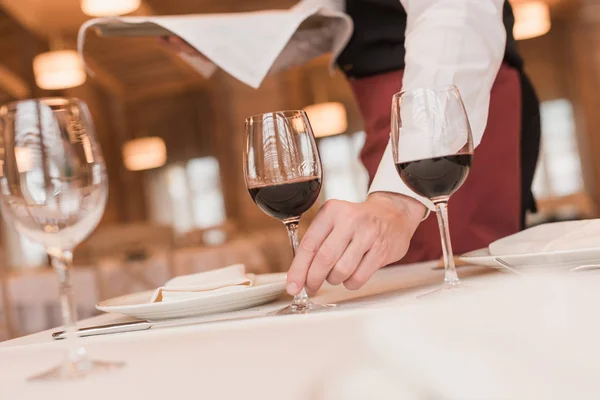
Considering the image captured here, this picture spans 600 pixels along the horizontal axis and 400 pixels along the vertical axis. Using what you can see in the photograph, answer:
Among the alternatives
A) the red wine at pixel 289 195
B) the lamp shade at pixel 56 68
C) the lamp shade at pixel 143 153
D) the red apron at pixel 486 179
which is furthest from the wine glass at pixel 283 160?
the lamp shade at pixel 143 153

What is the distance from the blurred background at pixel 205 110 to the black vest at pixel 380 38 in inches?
155

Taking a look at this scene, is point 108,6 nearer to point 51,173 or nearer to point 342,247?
point 342,247

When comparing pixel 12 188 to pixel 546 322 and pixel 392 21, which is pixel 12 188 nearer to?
pixel 546 322

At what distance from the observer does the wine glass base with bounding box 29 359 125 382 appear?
Answer: 1.30 feet

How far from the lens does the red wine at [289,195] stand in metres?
0.88

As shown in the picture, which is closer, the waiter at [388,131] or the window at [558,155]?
the waiter at [388,131]

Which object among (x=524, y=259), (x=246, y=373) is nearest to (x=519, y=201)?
(x=524, y=259)

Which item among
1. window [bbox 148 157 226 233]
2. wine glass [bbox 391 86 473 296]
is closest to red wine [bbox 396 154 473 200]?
wine glass [bbox 391 86 473 296]

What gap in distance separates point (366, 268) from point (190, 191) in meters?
13.3

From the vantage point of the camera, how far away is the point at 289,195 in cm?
88

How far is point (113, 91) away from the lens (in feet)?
41.3

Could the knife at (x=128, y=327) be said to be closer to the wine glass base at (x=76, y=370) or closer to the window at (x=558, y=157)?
the wine glass base at (x=76, y=370)

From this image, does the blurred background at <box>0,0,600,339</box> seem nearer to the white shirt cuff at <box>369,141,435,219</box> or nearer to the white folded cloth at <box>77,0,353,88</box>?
the white folded cloth at <box>77,0,353,88</box>

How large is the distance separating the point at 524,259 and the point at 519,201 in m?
0.74
